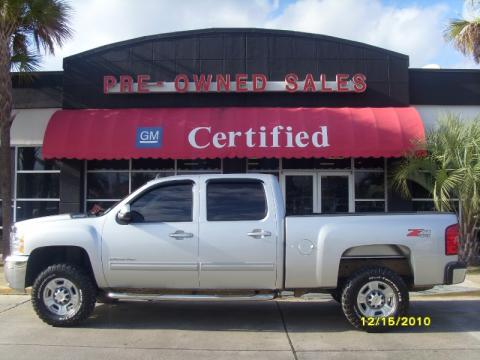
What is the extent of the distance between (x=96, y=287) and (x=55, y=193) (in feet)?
28.2

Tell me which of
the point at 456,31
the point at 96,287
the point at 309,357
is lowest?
the point at 309,357

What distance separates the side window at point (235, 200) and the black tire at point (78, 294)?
1.84 meters

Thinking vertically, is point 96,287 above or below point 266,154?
below

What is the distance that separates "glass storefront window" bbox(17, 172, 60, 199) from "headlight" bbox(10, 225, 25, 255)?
8.03 meters

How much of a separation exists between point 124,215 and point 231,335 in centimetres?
206

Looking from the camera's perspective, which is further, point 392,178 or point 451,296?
point 392,178

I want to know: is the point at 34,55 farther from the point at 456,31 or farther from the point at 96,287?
the point at 456,31

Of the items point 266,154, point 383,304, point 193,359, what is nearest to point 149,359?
point 193,359

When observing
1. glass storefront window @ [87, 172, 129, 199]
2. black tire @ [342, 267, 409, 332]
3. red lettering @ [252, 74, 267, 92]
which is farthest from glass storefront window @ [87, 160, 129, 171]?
black tire @ [342, 267, 409, 332]

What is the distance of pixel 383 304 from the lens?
6.93 m

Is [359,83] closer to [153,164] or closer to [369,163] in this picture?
[369,163]

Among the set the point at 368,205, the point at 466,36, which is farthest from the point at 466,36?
the point at 368,205

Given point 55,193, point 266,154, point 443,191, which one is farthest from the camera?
point 55,193

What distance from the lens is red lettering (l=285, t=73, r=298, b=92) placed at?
1430 cm
